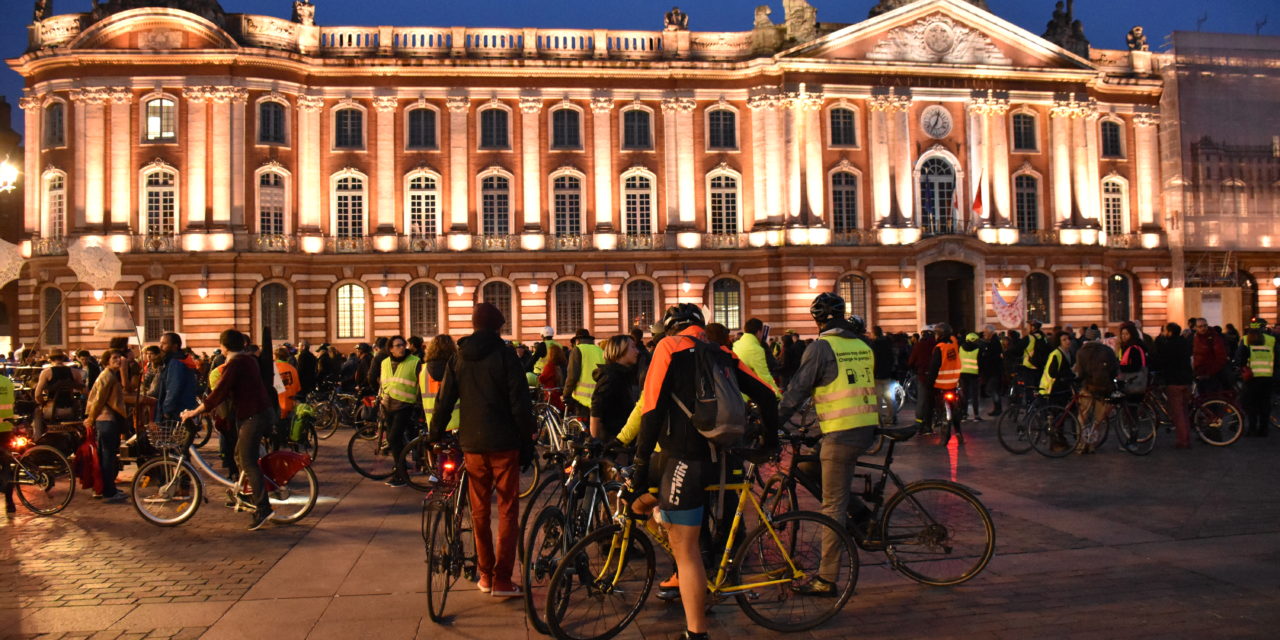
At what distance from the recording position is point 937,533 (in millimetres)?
6867

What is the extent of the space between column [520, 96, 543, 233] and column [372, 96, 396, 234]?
4.61 m

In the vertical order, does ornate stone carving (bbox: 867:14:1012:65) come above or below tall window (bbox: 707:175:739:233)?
above

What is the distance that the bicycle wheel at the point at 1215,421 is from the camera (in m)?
14.4

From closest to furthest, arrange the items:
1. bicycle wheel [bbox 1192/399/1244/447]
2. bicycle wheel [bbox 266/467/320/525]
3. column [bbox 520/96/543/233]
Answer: bicycle wheel [bbox 266/467/320/525] → bicycle wheel [bbox 1192/399/1244/447] → column [bbox 520/96/543/233]

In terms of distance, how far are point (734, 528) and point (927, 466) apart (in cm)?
773

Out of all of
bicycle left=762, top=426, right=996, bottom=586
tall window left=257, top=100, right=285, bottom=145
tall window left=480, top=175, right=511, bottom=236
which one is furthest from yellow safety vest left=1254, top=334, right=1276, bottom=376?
tall window left=257, top=100, right=285, bottom=145

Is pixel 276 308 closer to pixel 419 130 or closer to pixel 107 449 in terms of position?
pixel 419 130

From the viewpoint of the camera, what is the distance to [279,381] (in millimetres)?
14344

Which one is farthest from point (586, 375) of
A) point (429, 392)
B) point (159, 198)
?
point (159, 198)

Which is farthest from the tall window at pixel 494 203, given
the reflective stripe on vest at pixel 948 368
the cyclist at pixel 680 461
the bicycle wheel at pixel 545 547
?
the cyclist at pixel 680 461

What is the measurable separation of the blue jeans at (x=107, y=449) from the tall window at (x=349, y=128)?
24.3 meters

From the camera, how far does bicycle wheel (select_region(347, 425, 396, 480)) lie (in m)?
13.1

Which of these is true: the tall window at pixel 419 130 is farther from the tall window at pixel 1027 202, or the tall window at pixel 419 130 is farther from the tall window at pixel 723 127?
the tall window at pixel 1027 202

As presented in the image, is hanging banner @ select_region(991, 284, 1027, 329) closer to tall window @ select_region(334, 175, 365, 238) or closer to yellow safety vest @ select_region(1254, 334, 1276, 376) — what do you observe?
yellow safety vest @ select_region(1254, 334, 1276, 376)
